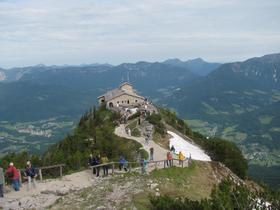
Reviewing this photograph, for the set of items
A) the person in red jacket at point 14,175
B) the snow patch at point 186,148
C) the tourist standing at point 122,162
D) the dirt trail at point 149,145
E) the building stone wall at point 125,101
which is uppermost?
the person in red jacket at point 14,175

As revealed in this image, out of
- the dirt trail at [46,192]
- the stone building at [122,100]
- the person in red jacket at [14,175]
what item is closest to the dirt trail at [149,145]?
the dirt trail at [46,192]

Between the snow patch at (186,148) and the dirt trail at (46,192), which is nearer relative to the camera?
the dirt trail at (46,192)

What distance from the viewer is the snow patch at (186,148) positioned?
5413 cm

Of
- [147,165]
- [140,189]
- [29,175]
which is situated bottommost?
[147,165]

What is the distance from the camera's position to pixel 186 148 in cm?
5706

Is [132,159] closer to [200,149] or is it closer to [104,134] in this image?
[104,134]

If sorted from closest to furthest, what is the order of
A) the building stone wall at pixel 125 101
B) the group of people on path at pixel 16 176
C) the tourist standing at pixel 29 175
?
1. the group of people on path at pixel 16 176
2. the tourist standing at pixel 29 175
3. the building stone wall at pixel 125 101

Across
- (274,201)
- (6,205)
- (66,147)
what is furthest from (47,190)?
(66,147)

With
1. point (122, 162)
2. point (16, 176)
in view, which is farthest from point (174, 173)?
point (16, 176)

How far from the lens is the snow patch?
54131mm

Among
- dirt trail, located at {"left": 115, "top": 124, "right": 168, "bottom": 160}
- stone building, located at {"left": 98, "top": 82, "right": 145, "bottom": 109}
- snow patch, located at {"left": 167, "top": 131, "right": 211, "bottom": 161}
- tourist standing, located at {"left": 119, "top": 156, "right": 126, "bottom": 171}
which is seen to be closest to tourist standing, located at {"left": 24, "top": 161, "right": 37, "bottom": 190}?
tourist standing, located at {"left": 119, "top": 156, "right": 126, "bottom": 171}

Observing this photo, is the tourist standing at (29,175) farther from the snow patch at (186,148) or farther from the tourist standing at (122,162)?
the snow patch at (186,148)

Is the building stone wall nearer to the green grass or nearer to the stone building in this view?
the stone building

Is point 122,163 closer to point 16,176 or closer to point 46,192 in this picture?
point 46,192
